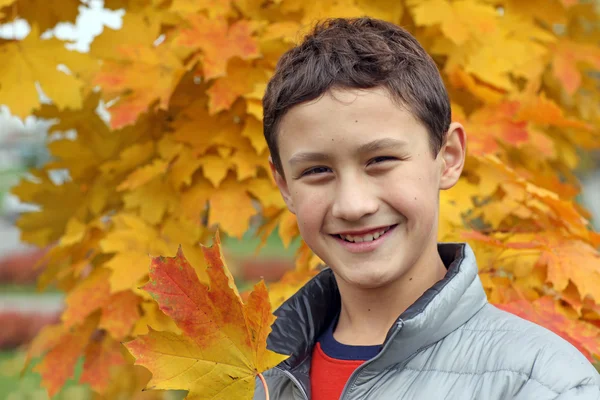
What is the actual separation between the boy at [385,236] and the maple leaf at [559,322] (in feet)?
1.05

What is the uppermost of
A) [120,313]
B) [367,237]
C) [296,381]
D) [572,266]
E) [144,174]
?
[367,237]

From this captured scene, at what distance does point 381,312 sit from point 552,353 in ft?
1.25

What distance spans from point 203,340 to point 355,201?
352 millimetres

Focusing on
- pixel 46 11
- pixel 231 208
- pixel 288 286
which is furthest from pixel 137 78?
pixel 288 286

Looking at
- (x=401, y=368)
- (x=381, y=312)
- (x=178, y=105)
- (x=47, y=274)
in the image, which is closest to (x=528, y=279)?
(x=381, y=312)

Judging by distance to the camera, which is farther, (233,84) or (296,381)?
(233,84)

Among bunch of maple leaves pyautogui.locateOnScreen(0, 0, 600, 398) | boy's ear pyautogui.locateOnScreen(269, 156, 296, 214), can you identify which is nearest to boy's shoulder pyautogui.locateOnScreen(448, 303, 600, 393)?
boy's ear pyautogui.locateOnScreen(269, 156, 296, 214)

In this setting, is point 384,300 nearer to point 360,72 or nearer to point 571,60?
point 360,72

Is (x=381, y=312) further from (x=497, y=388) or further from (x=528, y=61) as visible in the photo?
(x=528, y=61)

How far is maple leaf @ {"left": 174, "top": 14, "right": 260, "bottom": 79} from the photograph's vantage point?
2131 mm

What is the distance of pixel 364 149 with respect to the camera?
1.27 m

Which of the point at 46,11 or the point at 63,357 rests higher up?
the point at 46,11

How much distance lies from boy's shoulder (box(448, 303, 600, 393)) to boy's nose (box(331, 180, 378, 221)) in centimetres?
27

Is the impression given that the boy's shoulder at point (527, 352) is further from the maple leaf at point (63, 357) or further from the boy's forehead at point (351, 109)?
the maple leaf at point (63, 357)
